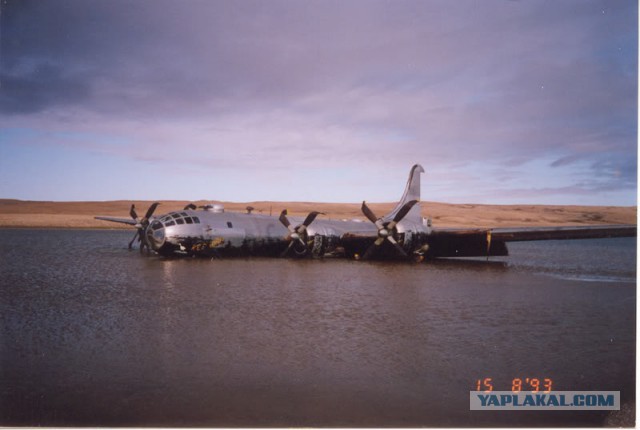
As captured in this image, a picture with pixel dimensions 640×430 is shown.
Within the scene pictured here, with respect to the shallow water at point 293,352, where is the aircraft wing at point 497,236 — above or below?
above

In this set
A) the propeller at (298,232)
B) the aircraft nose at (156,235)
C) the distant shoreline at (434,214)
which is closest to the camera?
the aircraft nose at (156,235)

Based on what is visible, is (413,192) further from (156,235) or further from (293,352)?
(293,352)

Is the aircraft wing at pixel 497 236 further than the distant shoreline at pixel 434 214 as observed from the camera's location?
No

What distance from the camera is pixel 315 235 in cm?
3878

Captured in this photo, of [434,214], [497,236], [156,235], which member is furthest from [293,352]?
[434,214]

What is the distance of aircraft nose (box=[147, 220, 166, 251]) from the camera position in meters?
33.3

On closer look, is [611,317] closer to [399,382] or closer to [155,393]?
[399,382]

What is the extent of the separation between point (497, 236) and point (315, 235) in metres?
13.9

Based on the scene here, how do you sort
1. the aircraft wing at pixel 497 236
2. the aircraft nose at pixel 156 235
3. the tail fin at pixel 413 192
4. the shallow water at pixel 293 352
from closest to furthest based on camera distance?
the shallow water at pixel 293 352 → the aircraft wing at pixel 497 236 → the aircraft nose at pixel 156 235 → the tail fin at pixel 413 192

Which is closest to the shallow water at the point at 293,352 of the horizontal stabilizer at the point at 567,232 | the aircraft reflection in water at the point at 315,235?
the horizontal stabilizer at the point at 567,232

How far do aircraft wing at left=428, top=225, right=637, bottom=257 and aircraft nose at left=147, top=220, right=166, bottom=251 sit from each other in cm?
1998

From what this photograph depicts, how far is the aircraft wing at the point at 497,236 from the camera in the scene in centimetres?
2956

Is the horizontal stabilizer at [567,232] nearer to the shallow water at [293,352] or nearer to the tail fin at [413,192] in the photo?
the shallow water at [293,352]

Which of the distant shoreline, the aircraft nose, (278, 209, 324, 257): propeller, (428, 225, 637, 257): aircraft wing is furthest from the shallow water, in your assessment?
the distant shoreline
